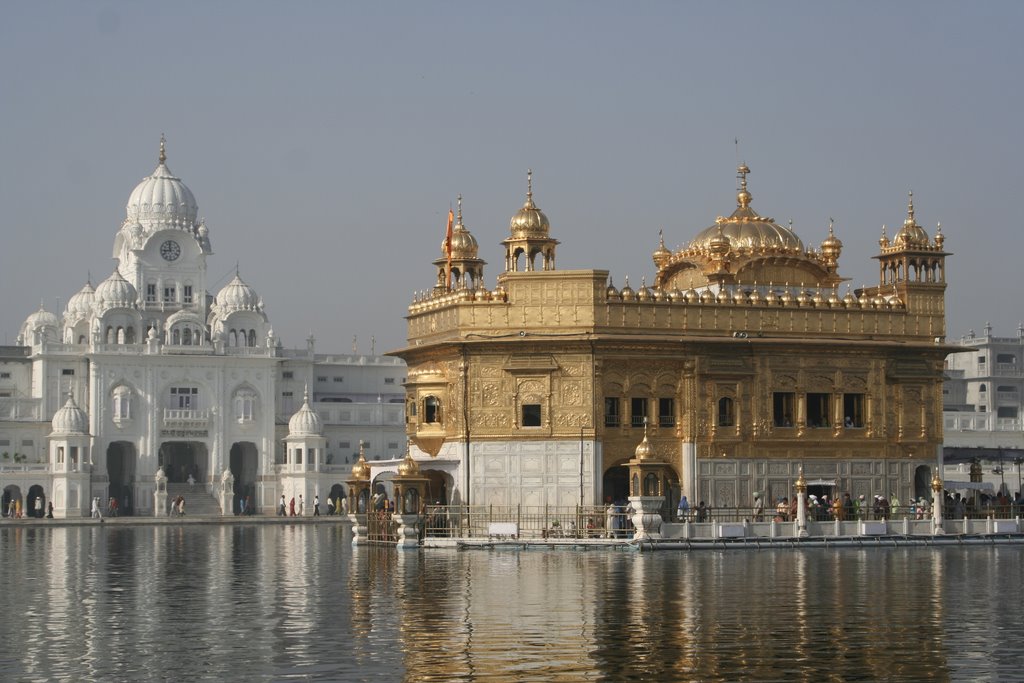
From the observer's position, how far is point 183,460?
84875mm

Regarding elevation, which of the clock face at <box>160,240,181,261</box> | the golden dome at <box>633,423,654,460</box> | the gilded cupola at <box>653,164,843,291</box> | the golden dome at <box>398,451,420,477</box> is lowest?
the golden dome at <box>398,451,420,477</box>

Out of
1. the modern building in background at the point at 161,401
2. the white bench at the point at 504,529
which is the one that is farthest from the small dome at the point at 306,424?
the white bench at the point at 504,529

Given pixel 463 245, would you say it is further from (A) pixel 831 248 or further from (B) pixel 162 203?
(B) pixel 162 203

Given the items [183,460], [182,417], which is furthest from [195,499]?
[183,460]

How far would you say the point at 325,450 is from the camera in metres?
85.4

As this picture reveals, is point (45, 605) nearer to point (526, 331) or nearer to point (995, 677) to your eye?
point (995, 677)

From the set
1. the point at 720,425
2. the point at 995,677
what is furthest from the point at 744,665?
the point at 720,425

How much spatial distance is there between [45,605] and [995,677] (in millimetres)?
13751

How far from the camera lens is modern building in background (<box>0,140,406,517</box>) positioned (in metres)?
77.9

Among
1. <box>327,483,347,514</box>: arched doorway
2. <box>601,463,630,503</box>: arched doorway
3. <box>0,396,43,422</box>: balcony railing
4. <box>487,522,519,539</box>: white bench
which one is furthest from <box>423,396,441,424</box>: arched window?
<box>0,396,43,422</box>: balcony railing

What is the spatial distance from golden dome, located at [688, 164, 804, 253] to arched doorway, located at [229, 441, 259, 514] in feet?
134

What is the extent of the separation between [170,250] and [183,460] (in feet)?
35.5

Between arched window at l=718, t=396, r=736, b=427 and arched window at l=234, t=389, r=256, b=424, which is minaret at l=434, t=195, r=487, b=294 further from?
arched window at l=234, t=389, r=256, b=424

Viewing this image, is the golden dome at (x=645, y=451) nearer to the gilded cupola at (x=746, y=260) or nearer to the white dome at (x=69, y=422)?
the gilded cupola at (x=746, y=260)
